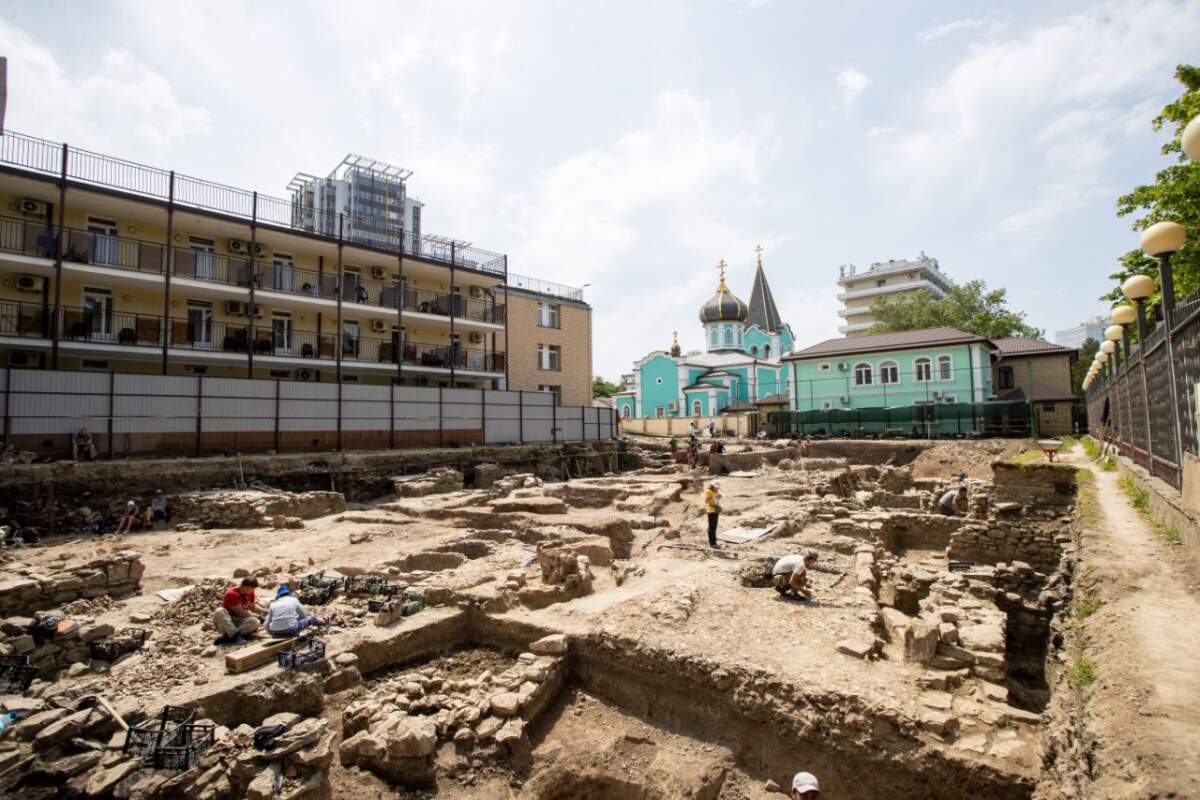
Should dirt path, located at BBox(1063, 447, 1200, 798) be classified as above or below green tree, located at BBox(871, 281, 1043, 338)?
below

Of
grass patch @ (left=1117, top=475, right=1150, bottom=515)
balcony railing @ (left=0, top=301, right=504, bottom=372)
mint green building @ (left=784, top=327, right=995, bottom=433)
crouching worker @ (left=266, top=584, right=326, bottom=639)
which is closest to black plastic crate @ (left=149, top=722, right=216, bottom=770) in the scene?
crouching worker @ (left=266, top=584, right=326, bottom=639)

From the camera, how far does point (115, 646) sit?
730 centimetres

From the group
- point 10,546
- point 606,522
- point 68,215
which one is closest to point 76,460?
point 10,546

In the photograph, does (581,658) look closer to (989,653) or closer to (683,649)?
(683,649)

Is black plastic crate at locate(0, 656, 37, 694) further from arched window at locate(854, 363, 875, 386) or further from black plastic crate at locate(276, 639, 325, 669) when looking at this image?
arched window at locate(854, 363, 875, 386)

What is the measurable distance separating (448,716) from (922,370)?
37.4 m

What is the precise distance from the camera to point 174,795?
489cm

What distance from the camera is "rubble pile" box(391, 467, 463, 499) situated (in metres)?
19.8

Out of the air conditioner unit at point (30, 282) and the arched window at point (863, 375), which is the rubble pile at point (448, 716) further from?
the arched window at point (863, 375)

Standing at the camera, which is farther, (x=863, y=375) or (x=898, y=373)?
(x=863, y=375)

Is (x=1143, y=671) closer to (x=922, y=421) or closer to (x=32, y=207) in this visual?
(x=32, y=207)

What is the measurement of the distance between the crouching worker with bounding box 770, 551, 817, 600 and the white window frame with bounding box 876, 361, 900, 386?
32187mm

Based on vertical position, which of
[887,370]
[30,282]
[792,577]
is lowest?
[792,577]

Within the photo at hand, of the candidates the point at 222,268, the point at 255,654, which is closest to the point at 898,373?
the point at 222,268
